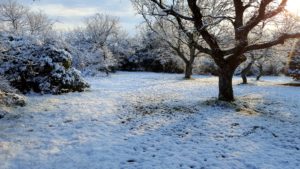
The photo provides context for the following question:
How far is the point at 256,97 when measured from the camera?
1850cm

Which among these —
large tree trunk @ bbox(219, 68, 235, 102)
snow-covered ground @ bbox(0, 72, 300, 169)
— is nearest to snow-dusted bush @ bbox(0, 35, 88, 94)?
snow-covered ground @ bbox(0, 72, 300, 169)

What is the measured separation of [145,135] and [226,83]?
709 centimetres

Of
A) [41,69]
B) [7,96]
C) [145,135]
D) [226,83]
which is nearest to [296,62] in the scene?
[226,83]

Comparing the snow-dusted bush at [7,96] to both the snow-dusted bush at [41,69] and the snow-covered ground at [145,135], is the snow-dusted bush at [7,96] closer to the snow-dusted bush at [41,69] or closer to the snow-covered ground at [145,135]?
the snow-covered ground at [145,135]

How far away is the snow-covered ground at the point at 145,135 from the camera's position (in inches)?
304

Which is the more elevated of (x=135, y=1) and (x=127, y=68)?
(x=135, y=1)

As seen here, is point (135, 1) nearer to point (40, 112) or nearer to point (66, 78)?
point (66, 78)

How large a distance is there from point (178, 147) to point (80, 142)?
9.59 feet

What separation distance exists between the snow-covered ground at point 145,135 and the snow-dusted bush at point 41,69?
63.8 inches

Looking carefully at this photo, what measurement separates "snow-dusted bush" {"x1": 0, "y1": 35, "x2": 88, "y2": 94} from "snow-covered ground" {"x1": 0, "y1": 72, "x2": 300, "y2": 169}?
1620 millimetres

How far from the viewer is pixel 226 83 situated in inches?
605

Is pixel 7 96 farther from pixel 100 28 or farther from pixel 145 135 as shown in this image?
pixel 100 28

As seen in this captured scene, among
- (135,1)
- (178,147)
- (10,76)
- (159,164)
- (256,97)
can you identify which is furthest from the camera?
(135,1)

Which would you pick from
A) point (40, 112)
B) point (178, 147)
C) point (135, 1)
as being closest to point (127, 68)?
point (135, 1)
